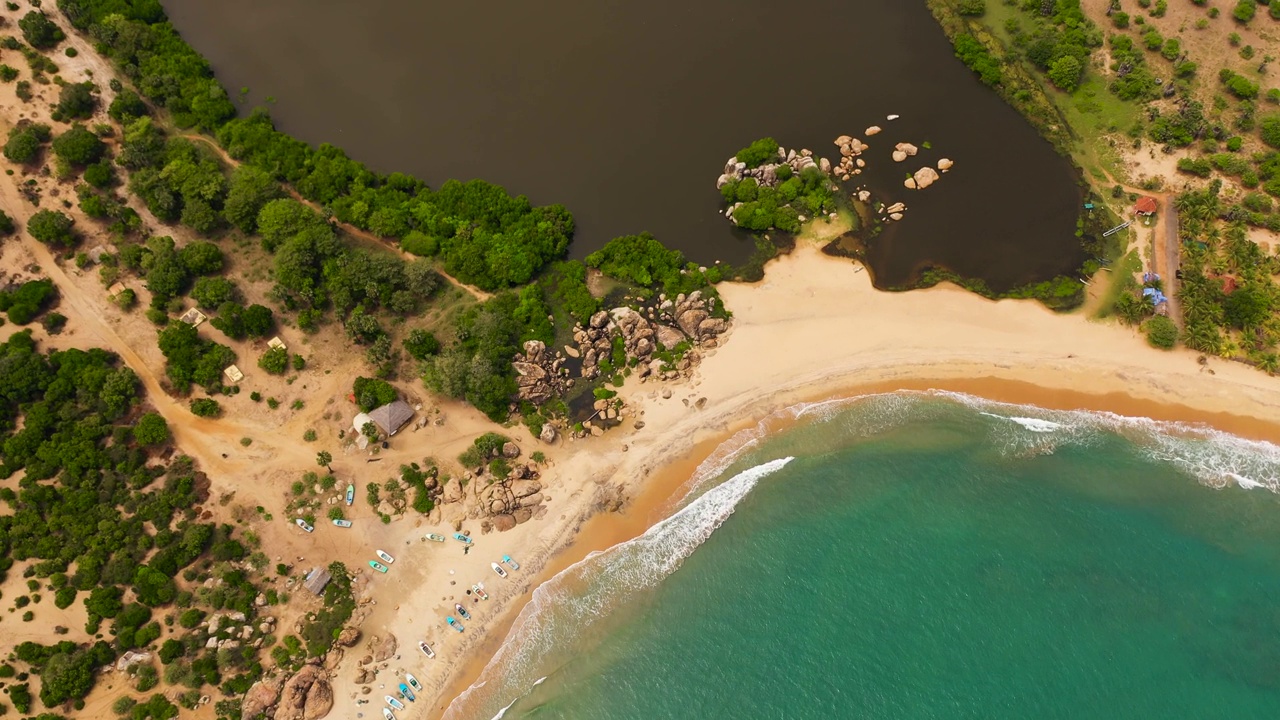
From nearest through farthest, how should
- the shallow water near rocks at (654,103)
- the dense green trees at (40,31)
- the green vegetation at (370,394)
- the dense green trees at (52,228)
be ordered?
the green vegetation at (370,394) → the dense green trees at (52,228) → the shallow water near rocks at (654,103) → the dense green trees at (40,31)

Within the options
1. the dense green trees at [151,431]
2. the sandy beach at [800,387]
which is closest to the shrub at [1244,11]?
the sandy beach at [800,387]

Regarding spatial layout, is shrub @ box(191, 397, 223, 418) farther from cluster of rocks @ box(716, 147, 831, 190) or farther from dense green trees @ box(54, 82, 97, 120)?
cluster of rocks @ box(716, 147, 831, 190)

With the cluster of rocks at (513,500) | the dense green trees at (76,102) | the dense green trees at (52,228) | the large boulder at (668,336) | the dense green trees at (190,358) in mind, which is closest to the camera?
the cluster of rocks at (513,500)

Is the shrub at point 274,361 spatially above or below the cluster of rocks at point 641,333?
above

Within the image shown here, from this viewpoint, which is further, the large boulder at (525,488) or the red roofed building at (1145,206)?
the red roofed building at (1145,206)

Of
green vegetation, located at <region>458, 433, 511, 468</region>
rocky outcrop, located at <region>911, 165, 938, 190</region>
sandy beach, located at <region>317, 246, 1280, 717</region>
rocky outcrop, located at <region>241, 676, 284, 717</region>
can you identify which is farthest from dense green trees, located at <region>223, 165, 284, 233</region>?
rocky outcrop, located at <region>911, 165, 938, 190</region>

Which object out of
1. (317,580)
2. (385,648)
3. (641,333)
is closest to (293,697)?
(385,648)

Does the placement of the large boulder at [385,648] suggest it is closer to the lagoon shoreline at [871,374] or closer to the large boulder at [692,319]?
the lagoon shoreline at [871,374]
